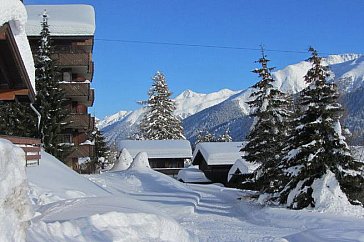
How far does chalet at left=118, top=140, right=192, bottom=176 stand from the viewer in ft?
181

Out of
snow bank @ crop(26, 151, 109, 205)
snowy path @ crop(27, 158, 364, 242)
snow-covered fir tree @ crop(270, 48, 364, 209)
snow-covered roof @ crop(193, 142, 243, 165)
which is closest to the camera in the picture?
snowy path @ crop(27, 158, 364, 242)

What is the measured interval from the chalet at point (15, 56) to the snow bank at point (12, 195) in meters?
4.92

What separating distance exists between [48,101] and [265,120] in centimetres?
1379

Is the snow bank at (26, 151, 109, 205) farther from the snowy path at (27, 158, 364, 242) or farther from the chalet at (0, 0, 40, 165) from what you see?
the chalet at (0, 0, 40, 165)

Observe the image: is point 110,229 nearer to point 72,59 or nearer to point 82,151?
point 72,59

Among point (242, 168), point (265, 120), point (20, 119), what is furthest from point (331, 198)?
point (242, 168)

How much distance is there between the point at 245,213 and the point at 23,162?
15914 millimetres

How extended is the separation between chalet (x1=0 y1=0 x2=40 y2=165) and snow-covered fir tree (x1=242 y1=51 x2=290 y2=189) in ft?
49.7

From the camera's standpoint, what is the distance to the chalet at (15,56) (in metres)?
10.3

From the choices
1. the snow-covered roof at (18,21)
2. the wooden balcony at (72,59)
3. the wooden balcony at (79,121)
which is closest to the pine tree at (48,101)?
the wooden balcony at (79,121)

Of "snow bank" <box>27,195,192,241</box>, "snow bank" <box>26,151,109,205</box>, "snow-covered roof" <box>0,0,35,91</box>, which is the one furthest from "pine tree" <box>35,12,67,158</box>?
"snow bank" <box>27,195,192,241</box>

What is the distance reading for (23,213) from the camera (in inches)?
236

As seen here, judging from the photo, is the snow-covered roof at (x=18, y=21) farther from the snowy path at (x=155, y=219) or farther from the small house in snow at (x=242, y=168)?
the small house in snow at (x=242, y=168)

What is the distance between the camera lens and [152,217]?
27.2ft
